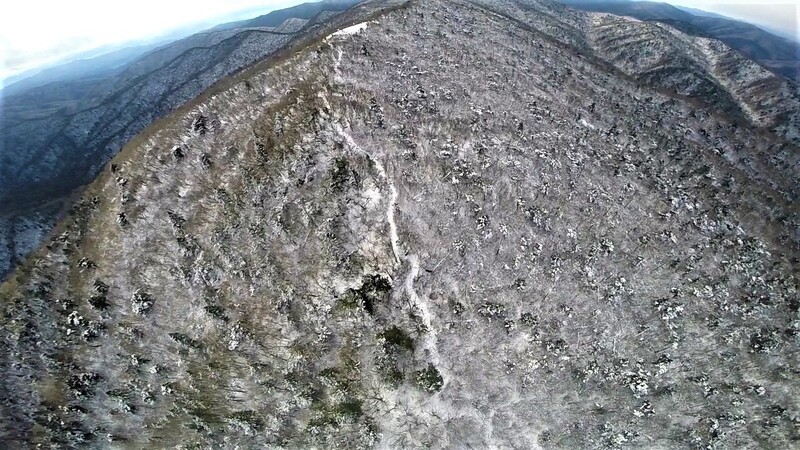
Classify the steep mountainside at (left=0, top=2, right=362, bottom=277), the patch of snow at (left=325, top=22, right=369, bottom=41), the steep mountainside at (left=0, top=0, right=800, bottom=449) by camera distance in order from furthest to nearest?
the steep mountainside at (left=0, top=2, right=362, bottom=277) < the patch of snow at (left=325, top=22, right=369, bottom=41) < the steep mountainside at (left=0, top=0, right=800, bottom=449)

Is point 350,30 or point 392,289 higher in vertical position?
point 350,30

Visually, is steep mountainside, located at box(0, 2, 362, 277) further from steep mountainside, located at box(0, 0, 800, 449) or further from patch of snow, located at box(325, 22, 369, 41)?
steep mountainside, located at box(0, 0, 800, 449)

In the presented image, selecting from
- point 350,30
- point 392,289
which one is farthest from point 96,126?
point 392,289

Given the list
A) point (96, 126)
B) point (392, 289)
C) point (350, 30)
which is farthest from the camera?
point (96, 126)

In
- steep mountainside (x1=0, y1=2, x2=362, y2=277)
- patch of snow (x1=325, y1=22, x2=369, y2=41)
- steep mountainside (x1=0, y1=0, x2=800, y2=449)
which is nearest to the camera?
steep mountainside (x1=0, y1=0, x2=800, y2=449)

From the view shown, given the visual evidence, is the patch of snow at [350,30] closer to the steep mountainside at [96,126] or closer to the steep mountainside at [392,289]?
the steep mountainside at [392,289]

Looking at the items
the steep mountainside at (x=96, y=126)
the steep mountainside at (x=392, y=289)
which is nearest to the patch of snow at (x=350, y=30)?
the steep mountainside at (x=392, y=289)

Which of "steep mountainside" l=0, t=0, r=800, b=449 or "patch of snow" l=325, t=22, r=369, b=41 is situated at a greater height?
"patch of snow" l=325, t=22, r=369, b=41

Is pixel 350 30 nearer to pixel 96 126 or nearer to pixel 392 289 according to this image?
pixel 392 289

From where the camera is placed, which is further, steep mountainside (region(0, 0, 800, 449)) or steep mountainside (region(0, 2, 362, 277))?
steep mountainside (region(0, 2, 362, 277))

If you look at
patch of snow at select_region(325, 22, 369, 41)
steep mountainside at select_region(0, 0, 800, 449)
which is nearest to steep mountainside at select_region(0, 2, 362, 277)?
patch of snow at select_region(325, 22, 369, 41)
